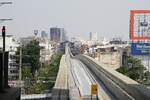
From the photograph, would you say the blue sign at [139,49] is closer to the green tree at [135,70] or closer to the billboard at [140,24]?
the billboard at [140,24]

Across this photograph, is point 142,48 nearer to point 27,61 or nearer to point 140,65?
point 140,65

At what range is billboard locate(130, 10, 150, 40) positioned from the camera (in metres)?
34.7

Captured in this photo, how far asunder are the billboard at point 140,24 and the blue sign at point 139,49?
2.73 ft

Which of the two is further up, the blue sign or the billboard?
the billboard

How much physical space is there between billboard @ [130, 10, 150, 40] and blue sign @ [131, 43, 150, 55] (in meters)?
0.83

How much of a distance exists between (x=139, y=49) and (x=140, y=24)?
2010mm

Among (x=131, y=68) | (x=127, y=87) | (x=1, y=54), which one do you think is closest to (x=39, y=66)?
(x=131, y=68)

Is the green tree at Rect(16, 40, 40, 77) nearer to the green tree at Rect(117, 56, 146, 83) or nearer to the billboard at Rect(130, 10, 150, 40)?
the green tree at Rect(117, 56, 146, 83)

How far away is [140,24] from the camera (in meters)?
34.8

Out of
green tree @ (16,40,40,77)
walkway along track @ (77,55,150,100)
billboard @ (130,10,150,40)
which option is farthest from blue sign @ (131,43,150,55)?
green tree @ (16,40,40,77)

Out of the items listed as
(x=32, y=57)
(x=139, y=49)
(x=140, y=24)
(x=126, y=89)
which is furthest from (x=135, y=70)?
(x=140, y=24)

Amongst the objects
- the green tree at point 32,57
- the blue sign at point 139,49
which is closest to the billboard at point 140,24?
the blue sign at point 139,49

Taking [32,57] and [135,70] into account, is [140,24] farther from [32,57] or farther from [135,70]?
[32,57]

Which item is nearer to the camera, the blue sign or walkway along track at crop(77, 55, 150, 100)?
the blue sign
